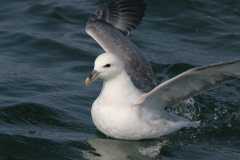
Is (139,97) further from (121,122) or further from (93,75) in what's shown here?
(93,75)

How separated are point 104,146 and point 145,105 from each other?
903 millimetres

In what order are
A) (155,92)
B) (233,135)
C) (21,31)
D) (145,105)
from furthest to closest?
(21,31) → (233,135) → (145,105) → (155,92)

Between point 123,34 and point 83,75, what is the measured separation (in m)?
1.31

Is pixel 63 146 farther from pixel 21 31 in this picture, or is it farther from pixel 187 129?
pixel 21 31

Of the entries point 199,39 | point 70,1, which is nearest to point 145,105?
point 199,39

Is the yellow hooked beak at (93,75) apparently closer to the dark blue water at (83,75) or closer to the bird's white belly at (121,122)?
the bird's white belly at (121,122)

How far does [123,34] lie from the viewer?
870 cm

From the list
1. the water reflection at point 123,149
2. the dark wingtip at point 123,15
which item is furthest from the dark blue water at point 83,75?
Result: the dark wingtip at point 123,15

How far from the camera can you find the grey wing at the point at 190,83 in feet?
16.9

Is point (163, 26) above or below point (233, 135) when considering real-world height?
above

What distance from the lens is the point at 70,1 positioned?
12.7m

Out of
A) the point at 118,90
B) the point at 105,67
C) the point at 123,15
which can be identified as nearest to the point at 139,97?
the point at 118,90

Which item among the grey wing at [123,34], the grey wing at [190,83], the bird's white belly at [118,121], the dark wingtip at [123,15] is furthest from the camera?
the dark wingtip at [123,15]

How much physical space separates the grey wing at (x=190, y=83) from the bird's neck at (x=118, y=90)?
184 millimetres
